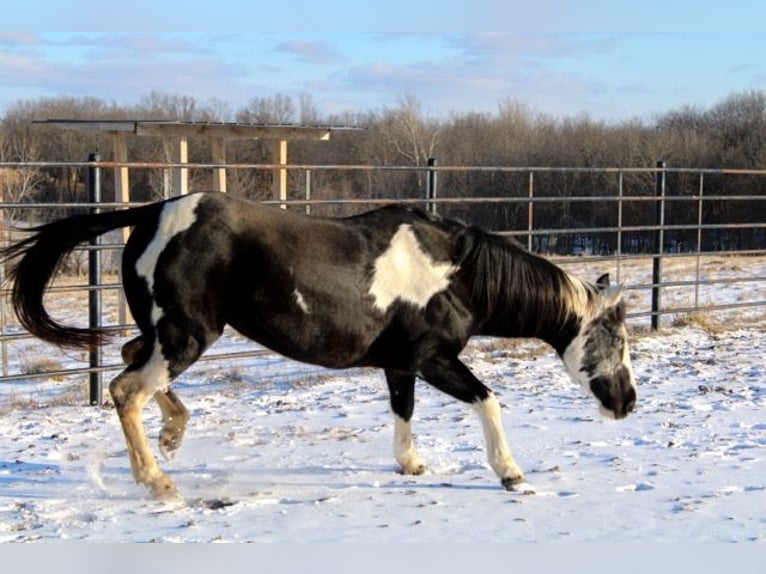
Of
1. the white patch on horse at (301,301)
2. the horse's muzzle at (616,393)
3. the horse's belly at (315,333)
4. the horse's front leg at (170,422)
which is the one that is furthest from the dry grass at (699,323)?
the horse's front leg at (170,422)

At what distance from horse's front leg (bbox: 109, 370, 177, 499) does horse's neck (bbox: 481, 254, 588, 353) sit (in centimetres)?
150

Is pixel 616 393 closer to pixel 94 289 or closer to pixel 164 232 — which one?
pixel 164 232

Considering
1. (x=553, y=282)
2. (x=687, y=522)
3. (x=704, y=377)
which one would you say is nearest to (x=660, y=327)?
(x=704, y=377)

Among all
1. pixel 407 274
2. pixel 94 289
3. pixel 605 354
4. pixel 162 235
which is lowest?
pixel 605 354

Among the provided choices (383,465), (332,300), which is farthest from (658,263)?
(332,300)

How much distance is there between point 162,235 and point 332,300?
0.72 m

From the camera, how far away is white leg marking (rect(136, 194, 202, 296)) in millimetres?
3447

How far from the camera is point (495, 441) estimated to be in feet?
11.9

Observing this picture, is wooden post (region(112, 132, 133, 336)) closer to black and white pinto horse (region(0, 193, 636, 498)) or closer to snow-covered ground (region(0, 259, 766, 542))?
snow-covered ground (region(0, 259, 766, 542))

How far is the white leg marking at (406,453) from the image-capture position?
3.83 metres

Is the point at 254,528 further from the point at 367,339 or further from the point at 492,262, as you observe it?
the point at 492,262

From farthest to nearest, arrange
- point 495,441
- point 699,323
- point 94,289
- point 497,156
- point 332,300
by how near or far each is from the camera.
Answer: point 497,156
point 699,323
point 94,289
point 495,441
point 332,300

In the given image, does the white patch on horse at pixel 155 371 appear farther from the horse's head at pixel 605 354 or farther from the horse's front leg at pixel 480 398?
the horse's head at pixel 605 354

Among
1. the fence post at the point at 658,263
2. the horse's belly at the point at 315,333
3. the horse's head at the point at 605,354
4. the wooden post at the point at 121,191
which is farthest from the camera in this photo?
the fence post at the point at 658,263
